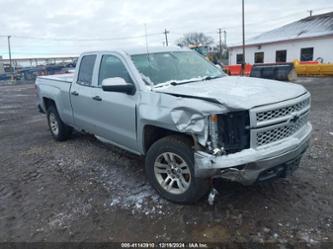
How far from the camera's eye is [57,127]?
21.7 ft

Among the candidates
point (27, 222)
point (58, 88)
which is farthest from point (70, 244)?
point (58, 88)

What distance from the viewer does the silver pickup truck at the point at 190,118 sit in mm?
3010

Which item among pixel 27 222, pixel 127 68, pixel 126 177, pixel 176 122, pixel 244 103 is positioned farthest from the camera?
pixel 126 177

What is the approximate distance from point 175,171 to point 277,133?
1245mm

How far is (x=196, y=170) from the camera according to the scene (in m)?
3.13

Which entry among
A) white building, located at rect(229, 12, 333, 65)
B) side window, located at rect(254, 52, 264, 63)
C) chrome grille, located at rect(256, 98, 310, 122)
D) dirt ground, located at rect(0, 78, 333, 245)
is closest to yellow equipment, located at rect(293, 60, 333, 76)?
white building, located at rect(229, 12, 333, 65)

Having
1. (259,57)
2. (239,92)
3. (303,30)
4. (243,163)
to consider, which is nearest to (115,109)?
(239,92)

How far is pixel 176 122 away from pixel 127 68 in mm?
1370

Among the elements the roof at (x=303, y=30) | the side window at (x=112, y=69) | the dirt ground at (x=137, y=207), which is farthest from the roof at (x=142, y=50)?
the roof at (x=303, y=30)

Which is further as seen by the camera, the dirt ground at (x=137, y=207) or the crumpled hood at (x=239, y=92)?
the dirt ground at (x=137, y=207)

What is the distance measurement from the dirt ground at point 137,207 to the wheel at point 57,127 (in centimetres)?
112

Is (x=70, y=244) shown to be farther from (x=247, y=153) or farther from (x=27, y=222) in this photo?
(x=247, y=153)

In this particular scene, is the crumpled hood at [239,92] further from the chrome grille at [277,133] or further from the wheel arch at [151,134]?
the wheel arch at [151,134]

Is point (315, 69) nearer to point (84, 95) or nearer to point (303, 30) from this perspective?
point (303, 30)
